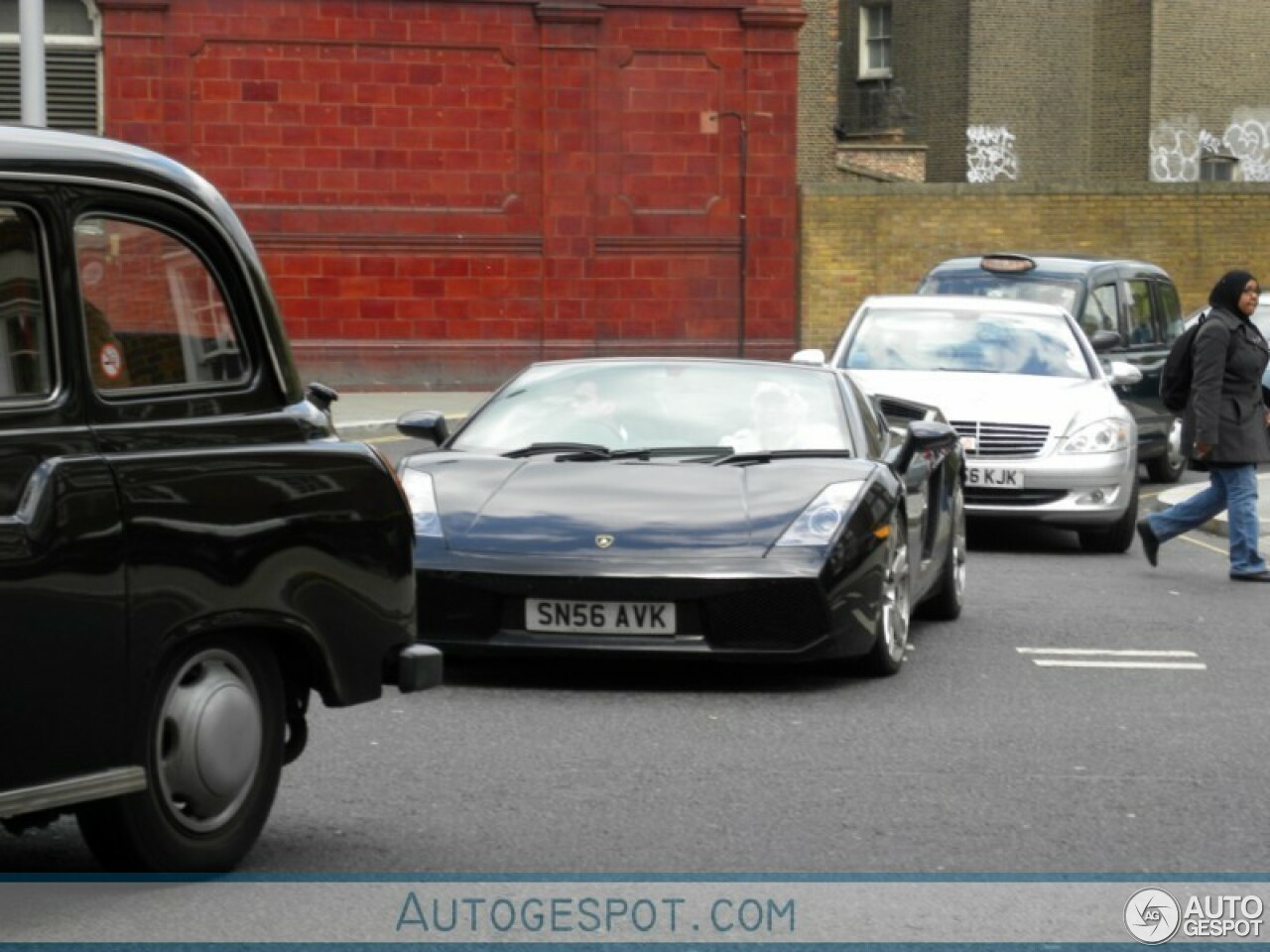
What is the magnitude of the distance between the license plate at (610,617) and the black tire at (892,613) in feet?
2.92

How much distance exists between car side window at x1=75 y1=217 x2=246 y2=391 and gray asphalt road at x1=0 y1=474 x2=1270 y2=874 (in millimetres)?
1202

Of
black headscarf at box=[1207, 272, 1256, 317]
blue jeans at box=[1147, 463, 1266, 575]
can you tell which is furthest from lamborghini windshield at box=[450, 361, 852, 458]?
blue jeans at box=[1147, 463, 1266, 575]

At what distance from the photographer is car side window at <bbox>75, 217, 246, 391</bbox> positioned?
5.64 meters

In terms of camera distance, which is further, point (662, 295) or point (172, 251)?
point (662, 295)

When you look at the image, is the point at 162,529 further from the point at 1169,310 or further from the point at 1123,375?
the point at 1169,310

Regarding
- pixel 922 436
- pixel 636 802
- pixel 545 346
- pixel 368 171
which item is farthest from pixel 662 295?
pixel 636 802

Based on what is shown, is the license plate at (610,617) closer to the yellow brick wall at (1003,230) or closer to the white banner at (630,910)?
the white banner at (630,910)

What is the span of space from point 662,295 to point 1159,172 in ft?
65.2

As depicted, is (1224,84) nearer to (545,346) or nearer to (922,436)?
(545,346)

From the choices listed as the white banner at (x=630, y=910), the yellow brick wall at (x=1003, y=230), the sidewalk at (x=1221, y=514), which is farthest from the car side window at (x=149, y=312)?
the yellow brick wall at (x=1003, y=230)

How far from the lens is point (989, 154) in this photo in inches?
1977

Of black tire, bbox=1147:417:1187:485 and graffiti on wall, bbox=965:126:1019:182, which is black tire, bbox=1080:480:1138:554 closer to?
black tire, bbox=1147:417:1187:485

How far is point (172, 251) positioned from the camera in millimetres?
6016

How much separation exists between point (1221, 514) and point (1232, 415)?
409 cm
